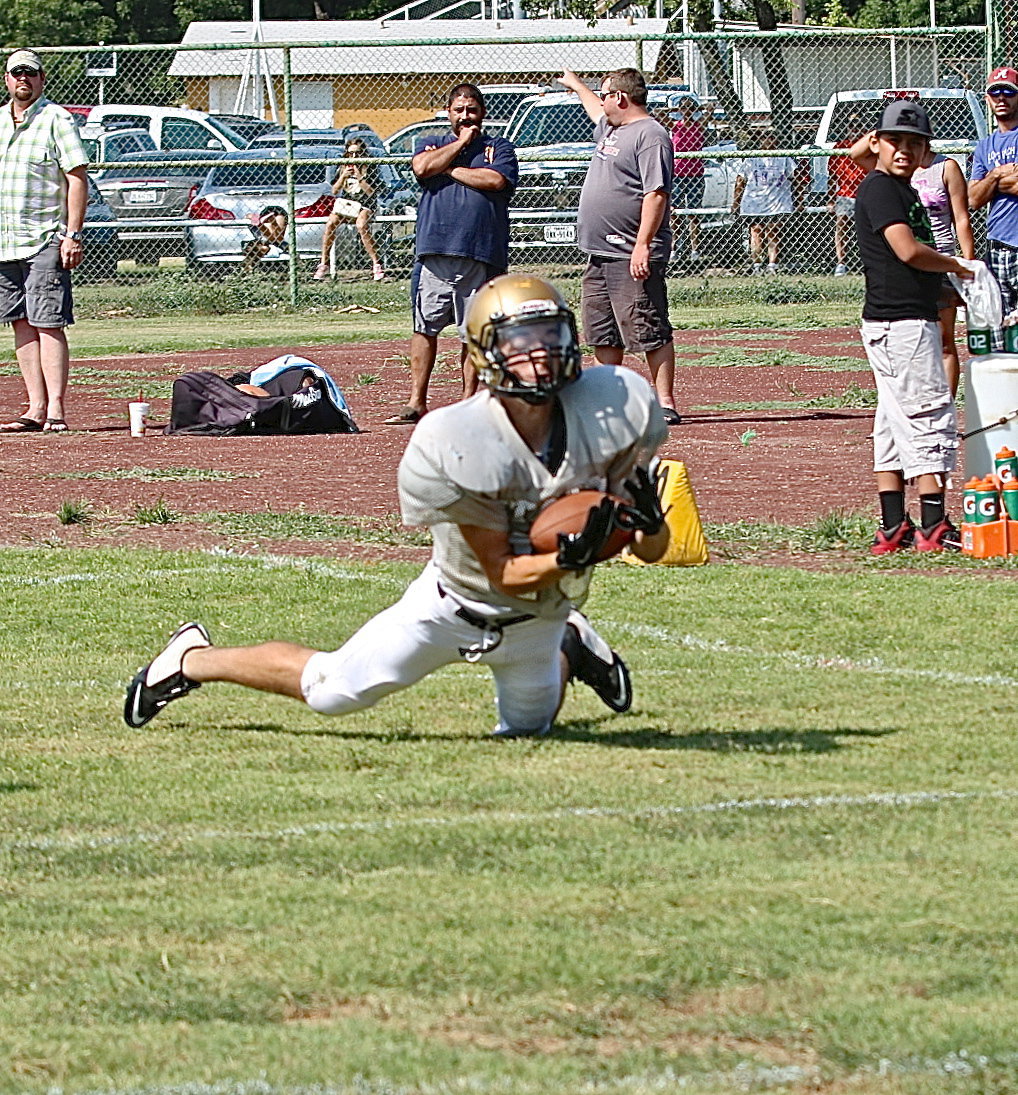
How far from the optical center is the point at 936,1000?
4320mm

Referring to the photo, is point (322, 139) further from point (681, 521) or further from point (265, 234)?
point (681, 521)

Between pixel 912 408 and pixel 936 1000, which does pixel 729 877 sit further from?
pixel 912 408

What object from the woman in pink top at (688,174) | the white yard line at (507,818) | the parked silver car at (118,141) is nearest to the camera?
the white yard line at (507,818)

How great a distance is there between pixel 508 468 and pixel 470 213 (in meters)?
8.71

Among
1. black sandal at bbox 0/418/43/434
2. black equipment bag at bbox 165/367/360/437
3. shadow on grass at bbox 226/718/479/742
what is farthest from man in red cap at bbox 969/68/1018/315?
shadow on grass at bbox 226/718/479/742

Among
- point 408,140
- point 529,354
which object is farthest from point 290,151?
point 529,354

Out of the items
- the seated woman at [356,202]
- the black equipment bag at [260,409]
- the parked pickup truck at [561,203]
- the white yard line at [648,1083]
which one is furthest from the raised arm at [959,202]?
the seated woman at [356,202]

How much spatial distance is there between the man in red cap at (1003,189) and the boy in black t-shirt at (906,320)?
12.4 ft

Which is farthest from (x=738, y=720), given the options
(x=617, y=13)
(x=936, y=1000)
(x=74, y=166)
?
(x=617, y=13)

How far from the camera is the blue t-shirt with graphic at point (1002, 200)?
1362cm

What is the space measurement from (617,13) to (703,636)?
41260 millimetres

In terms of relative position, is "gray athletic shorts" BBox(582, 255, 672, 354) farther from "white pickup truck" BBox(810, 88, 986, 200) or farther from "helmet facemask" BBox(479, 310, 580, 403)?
"white pickup truck" BBox(810, 88, 986, 200)

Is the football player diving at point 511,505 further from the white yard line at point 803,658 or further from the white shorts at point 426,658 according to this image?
the white yard line at point 803,658

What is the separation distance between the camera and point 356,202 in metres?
27.8
